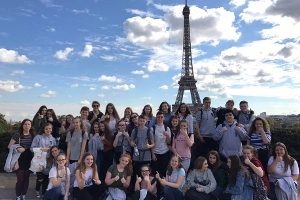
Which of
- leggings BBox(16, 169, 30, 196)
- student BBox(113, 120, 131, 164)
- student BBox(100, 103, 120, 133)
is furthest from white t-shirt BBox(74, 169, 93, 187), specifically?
leggings BBox(16, 169, 30, 196)

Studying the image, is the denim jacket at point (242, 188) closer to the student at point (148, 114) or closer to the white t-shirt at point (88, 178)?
the student at point (148, 114)

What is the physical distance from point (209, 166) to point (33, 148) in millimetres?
3372

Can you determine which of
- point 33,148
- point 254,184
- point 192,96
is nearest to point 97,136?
point 33,148

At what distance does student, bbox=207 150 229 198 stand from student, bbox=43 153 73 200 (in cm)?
254

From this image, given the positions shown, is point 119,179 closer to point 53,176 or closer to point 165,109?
point 53,176

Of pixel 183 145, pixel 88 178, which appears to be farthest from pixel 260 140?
pixel 88 178

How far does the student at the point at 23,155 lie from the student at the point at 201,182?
318 cm

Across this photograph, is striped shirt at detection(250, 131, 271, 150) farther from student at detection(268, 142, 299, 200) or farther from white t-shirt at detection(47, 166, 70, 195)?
white t-shirt at detection(47, 166, 70, 195)

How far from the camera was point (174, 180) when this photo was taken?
17.6 ft

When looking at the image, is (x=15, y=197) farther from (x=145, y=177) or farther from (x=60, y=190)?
(x=145, y=177)

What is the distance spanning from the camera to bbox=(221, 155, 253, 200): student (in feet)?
16.5

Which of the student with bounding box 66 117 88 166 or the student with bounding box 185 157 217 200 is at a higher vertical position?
the student with bounding box 66 117 88 166

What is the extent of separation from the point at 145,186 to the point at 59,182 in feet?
4.94

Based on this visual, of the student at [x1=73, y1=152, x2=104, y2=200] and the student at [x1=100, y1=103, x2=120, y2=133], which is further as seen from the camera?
the student at [x1=100, y1=103, x2=120, y2=133]
